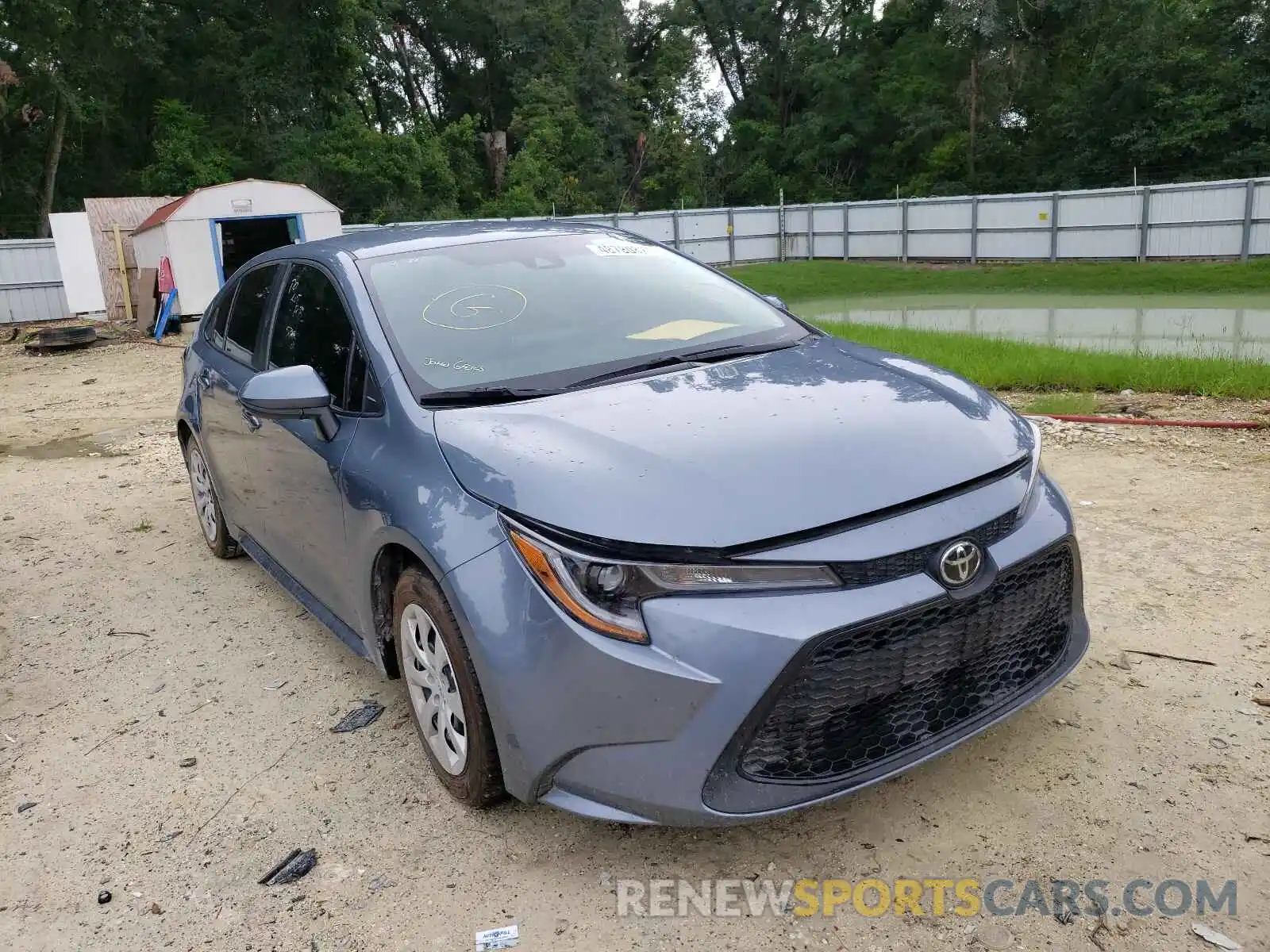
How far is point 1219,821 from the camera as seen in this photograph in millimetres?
2619

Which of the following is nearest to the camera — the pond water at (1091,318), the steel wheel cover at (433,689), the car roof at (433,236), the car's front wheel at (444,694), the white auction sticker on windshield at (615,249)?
the car's front wheel at (444,694)

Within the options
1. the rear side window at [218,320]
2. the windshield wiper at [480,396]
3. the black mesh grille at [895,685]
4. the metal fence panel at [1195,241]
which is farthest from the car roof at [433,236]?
the metal fence panel at [1195,241]

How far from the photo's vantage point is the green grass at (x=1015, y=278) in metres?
21.5

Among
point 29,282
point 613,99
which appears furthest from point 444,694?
point 613,99

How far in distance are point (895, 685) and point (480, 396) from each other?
1.48 metres

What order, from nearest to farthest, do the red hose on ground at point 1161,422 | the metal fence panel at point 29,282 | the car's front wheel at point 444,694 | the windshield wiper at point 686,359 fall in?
the car's front wheel at point 444,694, the windshield wiper at point 686,359, the red hose on ground at point 1161,422, the metal fence panel at point 29,282

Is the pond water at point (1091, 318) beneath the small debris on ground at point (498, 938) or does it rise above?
beneath

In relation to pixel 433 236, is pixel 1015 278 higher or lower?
lower

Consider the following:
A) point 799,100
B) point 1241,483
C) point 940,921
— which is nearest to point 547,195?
point 799,100

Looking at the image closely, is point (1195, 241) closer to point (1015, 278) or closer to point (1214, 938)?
point (1015, 278)

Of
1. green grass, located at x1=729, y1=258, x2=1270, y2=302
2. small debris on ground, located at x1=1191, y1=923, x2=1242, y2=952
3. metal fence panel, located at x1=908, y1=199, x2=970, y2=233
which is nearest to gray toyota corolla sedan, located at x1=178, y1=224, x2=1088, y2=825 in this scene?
small debris on ground, located at x1=1191, y1=923, x2=1242, y2=952

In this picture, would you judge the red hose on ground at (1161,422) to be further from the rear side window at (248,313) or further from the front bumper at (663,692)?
the rear side window at (248,313)

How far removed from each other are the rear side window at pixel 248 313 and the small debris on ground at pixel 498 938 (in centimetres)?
282

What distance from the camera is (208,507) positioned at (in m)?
5.34
